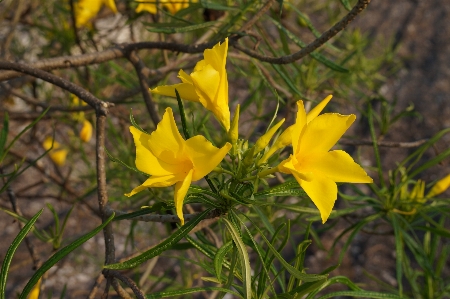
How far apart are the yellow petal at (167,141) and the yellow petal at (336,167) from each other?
0.17 meters

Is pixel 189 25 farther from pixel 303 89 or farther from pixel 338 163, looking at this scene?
pixel 303 89

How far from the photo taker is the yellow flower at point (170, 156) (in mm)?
604

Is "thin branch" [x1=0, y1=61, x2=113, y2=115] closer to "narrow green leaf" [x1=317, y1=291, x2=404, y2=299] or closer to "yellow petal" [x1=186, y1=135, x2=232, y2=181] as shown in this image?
"yellow petal" [x1=186, y1=135, x2=232, y2=181]

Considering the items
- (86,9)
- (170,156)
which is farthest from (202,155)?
(86,9)

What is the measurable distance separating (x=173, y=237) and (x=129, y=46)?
613 millimetres

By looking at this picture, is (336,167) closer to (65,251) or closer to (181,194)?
(181,194)

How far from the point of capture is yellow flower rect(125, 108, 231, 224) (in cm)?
60

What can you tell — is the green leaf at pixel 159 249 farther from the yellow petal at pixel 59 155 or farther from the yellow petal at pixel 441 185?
the yellow petal at pixel 59 155

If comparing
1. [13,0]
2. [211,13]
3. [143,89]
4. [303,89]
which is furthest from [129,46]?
[13,0]

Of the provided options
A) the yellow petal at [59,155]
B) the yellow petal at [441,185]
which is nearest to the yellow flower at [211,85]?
the yellow petal at [441,185]

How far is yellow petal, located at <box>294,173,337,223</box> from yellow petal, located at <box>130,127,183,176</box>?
0.58 ft

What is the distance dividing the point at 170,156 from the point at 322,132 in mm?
210

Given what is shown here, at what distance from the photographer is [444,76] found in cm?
349

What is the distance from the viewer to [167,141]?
630 mm
